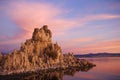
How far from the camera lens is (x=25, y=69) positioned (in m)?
62.7

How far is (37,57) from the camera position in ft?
235

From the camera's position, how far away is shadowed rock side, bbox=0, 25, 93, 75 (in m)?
61.8

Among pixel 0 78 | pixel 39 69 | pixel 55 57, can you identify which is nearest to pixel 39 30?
pixel 55 57

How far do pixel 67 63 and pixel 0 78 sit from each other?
38128 mm

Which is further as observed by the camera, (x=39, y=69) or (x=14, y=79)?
(x=39, y=69)

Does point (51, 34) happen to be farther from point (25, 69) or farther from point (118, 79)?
point (118, 79)

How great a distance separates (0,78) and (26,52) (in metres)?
20.8

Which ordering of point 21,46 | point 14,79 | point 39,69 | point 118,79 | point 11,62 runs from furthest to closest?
point 21,46 < point 39,69 < point 11,62 < point 118,79 < point 14,79

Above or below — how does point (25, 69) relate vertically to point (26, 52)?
below

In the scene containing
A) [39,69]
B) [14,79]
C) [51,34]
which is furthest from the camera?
[51,34]

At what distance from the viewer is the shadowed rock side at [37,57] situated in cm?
6181

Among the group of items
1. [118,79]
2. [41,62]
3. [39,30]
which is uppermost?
[39,30]

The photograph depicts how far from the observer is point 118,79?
54.3m

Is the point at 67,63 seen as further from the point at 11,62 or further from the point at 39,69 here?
the point at 11,62
